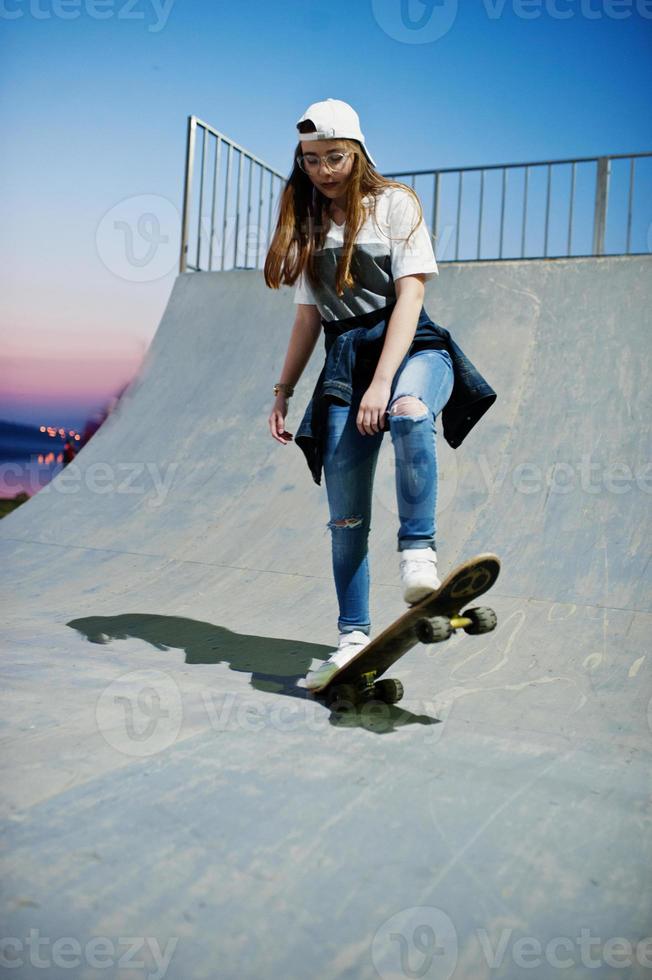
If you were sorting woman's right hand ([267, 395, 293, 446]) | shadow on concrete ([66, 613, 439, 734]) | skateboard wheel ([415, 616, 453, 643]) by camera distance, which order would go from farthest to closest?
woman's right hand ([267, 395, 293, 446]) → shadow on concrete ([66, 613, 439, 734]) → skateboard wheel ([415, 616, 453, 643])

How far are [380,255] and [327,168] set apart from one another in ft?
0.90

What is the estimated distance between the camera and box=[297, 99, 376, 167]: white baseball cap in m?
2.12

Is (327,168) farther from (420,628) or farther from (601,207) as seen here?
(601,207)

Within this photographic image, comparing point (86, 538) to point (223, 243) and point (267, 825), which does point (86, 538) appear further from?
point (223, 243)

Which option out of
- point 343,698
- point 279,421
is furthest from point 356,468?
point 343,698

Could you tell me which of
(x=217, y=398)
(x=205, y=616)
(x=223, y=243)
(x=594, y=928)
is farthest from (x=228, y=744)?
(x=223, y=243)

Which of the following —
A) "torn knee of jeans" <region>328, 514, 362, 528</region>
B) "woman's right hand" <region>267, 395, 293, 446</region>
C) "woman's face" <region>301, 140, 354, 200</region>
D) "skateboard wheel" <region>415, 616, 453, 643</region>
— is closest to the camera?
"skateboard wheel" <region>415, 616, 453, 643</region>

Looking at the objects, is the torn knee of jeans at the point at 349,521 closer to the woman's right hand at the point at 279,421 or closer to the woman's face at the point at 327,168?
the woman's right hand at the point at 279,421

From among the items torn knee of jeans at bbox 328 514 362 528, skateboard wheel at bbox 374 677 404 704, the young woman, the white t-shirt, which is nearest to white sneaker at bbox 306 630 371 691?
the young woman

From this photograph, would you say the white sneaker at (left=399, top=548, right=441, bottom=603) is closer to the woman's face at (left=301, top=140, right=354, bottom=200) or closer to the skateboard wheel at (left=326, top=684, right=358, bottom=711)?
the skateboard wheel at (left=326, top=684, right=358, bottom=711)

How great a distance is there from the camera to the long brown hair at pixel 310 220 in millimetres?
2158

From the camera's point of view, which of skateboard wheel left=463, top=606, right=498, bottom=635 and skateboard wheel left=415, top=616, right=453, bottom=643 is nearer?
skateboard wheel left=415, top=616, right=453, bottom=643

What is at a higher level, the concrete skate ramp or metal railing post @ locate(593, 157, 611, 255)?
metal railing post @ locate(593, 157, 611, 255)

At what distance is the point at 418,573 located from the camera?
6.25ft
